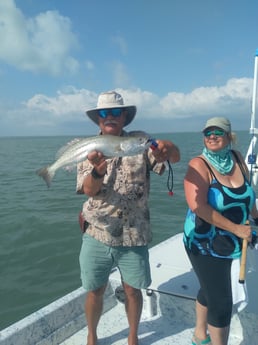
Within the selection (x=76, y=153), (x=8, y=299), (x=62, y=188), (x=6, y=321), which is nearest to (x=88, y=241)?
(x=76, y=153)

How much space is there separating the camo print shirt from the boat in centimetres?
113

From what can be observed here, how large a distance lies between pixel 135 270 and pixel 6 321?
3.33 metres

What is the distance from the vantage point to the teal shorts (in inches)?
123

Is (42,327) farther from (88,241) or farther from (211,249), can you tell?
(211,249)

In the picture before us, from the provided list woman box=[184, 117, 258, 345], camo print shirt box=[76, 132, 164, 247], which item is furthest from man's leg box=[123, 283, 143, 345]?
woman box=[184, 117, 258, 345]

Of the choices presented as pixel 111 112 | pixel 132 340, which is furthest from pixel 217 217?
pixel 132 340

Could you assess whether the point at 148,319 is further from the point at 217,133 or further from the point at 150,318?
the point at 217,133

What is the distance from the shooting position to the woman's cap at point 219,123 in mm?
2828

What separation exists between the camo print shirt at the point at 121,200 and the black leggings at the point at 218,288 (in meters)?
0.62

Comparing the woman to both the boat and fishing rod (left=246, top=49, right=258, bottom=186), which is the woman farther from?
fishing rod (left=246, top=49, right=258, bottom=186)

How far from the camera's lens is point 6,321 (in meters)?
5.40

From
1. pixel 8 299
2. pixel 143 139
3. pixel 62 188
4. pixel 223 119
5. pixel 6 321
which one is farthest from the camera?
pixel 62 188

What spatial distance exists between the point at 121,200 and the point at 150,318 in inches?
67.6

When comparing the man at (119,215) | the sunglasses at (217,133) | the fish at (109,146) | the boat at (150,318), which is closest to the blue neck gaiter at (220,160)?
the sunglasses at (217,133)
